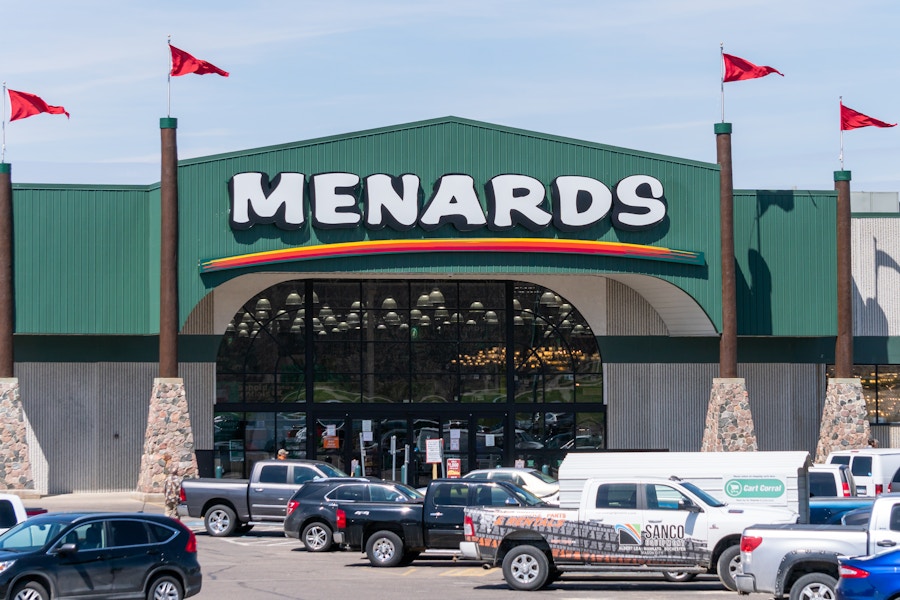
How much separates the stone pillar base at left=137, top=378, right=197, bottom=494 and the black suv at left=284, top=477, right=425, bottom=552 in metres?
9.88

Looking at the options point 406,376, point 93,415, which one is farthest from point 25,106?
point 406,376

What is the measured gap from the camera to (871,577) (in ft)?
49.5

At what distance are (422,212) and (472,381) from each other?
247 inches

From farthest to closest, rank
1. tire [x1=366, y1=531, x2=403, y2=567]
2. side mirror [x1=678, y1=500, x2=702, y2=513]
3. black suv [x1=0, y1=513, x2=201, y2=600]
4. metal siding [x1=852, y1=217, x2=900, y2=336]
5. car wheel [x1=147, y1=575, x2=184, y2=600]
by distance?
1. metal siding [x1=852, y1=217, x2=900, y2=336]
2. tire [x1=366, y1=531, x2=403, y2=567]
3. side mirror [x1=678, y1=500, x2=702, y2=513]
4. car wheel [x1=147, y1=575, x2=184, y2=600]
5. black suv [x1=0, y1=513, x2=201, y2=600]

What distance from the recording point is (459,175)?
38062mm

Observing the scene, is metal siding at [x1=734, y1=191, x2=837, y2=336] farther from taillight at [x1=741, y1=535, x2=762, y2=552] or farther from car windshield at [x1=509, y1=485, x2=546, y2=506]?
taillight at [x1=741, y1=535, x2=762, y2=552]

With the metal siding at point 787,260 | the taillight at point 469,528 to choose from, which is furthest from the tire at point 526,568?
the metal siding at point 787,260

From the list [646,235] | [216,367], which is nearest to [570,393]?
[646,235]

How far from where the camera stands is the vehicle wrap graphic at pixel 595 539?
20.5 metres

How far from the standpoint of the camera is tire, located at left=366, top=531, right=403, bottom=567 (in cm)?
2486

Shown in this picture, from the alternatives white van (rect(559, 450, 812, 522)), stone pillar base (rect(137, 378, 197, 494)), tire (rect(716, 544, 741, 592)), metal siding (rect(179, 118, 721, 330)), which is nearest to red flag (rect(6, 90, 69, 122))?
metal siding (rect(179, 118, 721, 330))

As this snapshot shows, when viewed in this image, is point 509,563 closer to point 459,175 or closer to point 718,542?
point 718,542

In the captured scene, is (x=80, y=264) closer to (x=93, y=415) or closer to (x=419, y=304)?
(x=93, y=415)

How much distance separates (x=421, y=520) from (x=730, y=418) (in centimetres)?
1627
